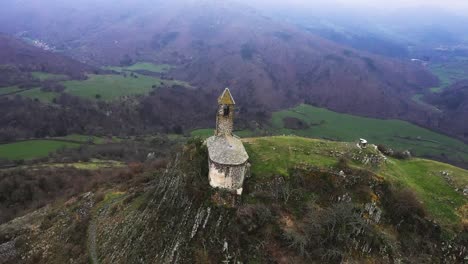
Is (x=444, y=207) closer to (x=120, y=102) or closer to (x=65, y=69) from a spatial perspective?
(x=120, y=102)

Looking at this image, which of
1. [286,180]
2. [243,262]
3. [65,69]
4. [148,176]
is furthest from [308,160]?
[65,69]

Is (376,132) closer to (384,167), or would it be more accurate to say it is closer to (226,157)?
(384,167)

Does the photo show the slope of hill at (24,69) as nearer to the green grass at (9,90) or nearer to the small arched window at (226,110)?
the green grass at (9,90)

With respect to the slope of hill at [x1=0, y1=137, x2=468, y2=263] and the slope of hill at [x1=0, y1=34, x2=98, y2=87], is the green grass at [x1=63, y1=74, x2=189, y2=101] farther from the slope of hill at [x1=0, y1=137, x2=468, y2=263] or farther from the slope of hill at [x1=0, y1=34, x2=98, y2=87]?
the slope of hill at [x1=0, y1=137, x2=468, y2=263]

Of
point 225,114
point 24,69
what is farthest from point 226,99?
point 24,69

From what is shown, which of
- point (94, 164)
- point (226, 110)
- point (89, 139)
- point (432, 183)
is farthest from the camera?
point (89, 139)
